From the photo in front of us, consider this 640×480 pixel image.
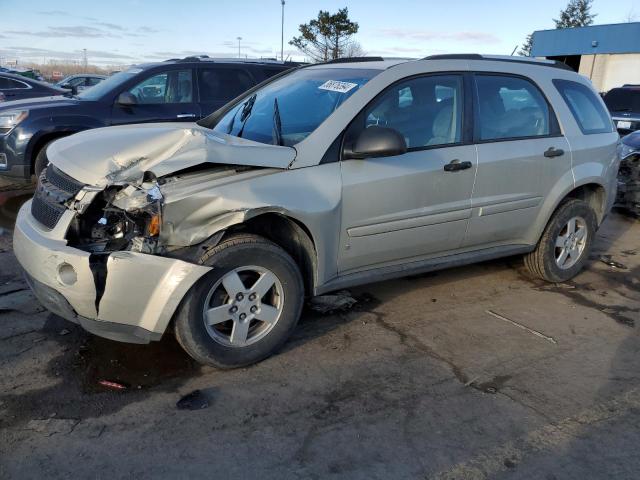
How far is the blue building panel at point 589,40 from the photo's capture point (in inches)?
1258

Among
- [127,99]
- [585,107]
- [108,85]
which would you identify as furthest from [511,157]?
[108,85]

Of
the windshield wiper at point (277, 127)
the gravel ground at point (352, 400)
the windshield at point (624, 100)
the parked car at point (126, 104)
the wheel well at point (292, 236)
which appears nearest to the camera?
the gravel ground at point (352, 400)

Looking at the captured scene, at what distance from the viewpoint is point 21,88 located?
12109mm

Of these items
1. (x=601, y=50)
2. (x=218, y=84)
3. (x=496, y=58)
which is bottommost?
(x=218, y=84)

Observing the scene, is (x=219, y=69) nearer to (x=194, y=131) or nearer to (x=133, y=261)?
(x=194, y=131)

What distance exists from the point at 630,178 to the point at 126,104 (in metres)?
6.78

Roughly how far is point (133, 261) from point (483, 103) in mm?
2852

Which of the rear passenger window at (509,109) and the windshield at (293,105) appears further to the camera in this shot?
the rear passenger window at (509,109)

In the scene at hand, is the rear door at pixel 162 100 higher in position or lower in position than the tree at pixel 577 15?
lower

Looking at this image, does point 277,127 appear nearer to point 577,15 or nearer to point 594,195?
point 594,195

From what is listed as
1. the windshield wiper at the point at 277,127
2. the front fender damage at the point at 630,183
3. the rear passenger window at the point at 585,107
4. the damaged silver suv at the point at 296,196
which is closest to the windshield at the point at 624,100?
the front fender damage at the point at 630,183

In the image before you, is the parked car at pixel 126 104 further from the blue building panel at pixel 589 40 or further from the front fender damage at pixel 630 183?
the blue building panel at pixel 589 40

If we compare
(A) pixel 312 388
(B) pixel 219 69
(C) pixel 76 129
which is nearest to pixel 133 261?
(A) pixel 312 388

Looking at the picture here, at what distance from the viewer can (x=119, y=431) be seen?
9.36 feet
